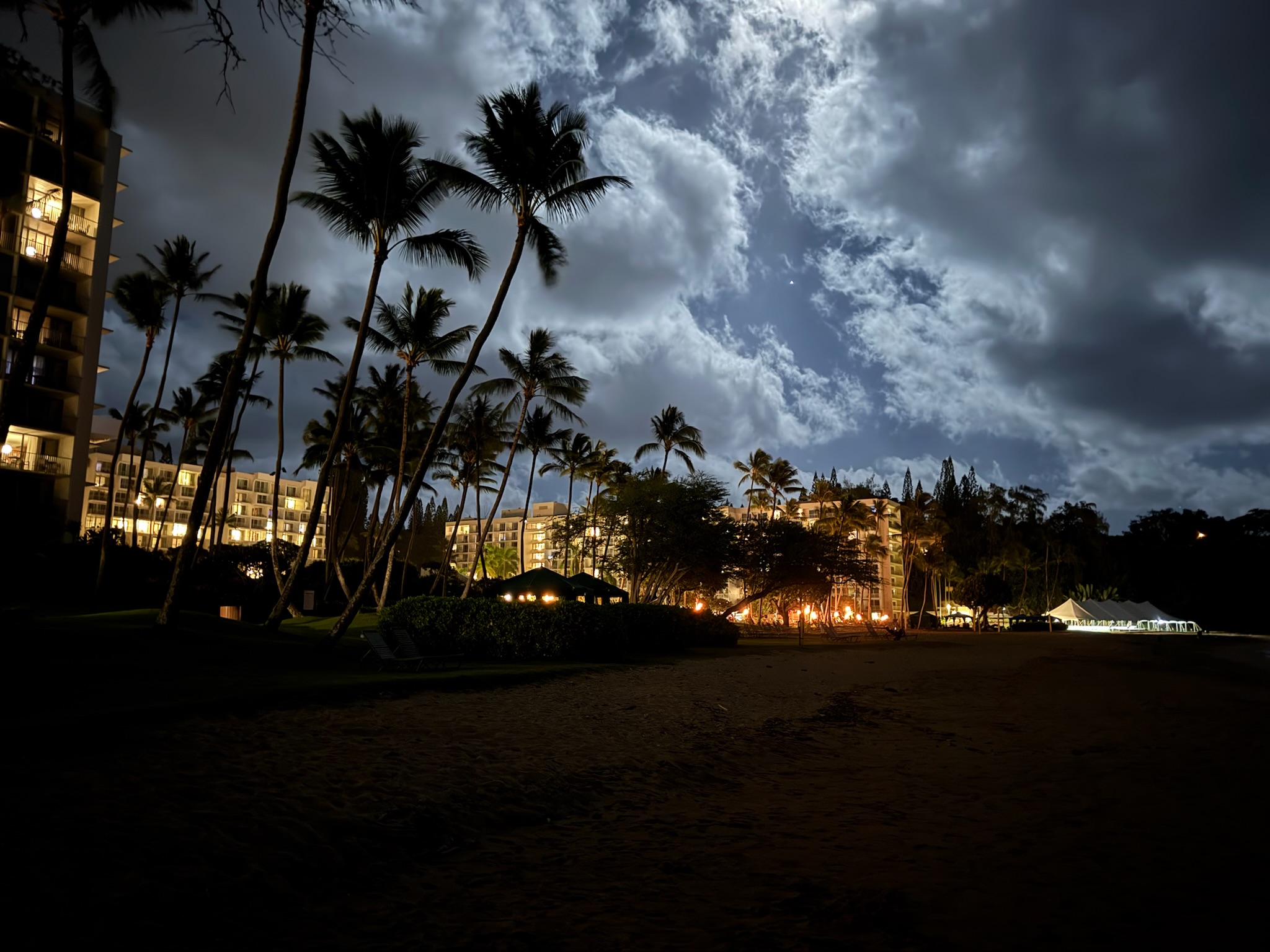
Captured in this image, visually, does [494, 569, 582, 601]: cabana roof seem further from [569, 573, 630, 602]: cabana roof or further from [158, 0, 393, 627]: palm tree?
[158, 0, 393, 627]: palm tree

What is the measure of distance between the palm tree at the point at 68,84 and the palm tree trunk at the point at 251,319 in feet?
10.1

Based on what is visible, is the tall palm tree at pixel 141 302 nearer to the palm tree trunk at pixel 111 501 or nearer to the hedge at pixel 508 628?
the palm tree trunk at pixel 111 501

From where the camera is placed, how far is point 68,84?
1468 cm

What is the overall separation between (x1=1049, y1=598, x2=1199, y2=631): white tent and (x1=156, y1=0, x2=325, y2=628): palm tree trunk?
236ft

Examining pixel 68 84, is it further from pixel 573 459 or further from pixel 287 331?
pixel 573 459

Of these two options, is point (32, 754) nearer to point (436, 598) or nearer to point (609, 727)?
point (609, 727)

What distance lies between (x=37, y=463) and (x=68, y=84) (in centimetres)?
3127

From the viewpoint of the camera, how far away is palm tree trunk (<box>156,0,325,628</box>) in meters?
15.3

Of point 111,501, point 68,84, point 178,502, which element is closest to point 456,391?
point 68,84

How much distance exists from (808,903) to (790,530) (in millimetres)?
39323

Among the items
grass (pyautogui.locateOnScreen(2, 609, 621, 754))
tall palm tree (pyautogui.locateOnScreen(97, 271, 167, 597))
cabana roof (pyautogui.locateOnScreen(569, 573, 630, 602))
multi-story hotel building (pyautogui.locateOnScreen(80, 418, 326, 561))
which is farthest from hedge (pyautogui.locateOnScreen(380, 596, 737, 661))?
multi-story hotel building (pyautogui.locateOnScreen(80, 418, 326, 561))

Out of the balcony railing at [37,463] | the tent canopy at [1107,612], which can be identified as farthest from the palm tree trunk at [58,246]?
the tent canopy at [1107,612]

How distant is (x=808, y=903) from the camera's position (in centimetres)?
477

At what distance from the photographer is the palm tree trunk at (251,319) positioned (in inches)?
603
